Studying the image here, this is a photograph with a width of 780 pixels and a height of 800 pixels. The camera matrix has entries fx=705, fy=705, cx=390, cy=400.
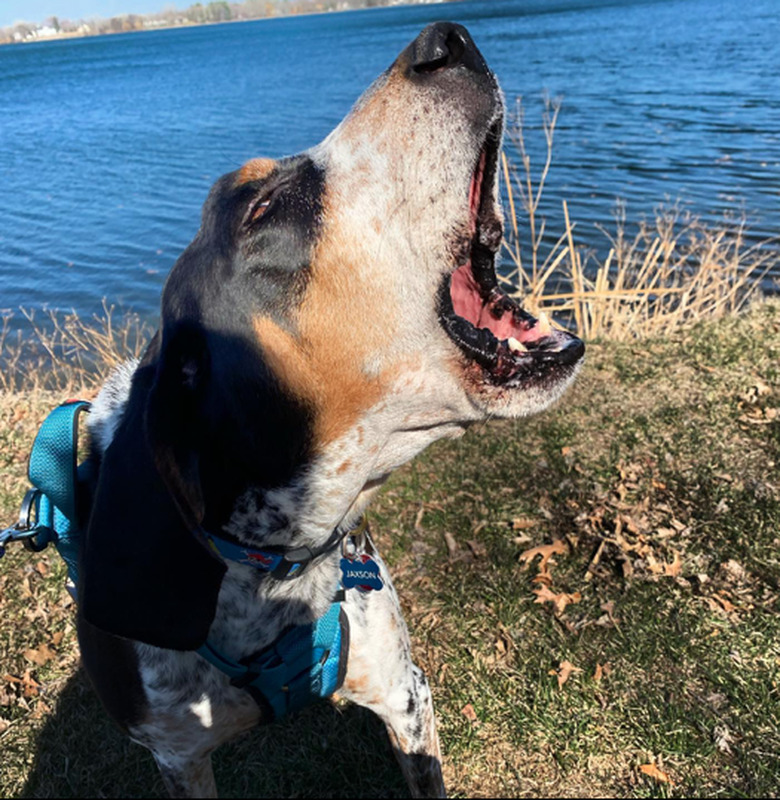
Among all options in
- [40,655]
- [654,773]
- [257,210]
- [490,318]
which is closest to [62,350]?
[40,655]

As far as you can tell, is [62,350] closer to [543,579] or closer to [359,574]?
[543,579]

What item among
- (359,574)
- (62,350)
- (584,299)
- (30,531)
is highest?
(30,531)

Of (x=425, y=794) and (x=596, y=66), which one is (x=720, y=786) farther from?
(x=596, y=66)

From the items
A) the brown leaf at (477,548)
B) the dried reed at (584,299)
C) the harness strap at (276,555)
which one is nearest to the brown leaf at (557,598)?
the brown leaf at (477,548)

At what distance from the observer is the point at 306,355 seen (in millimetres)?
2070

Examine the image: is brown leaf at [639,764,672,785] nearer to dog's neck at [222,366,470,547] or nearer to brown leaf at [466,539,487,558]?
brown leaf at [466,539,487,558]

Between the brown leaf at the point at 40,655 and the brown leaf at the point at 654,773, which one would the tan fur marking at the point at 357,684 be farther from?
the brown leaf at the point at 40,655

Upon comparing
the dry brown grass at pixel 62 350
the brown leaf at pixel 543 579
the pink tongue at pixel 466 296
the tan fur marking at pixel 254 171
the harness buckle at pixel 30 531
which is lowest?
the dry brown grass at pixel 62 350

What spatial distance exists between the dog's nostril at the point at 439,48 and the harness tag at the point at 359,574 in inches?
64.9

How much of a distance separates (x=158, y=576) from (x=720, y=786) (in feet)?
8.29

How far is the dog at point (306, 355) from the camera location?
1970mm

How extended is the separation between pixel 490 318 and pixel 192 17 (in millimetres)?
172559

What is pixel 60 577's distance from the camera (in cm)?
426

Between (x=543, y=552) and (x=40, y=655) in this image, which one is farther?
(x=543, y=552)
